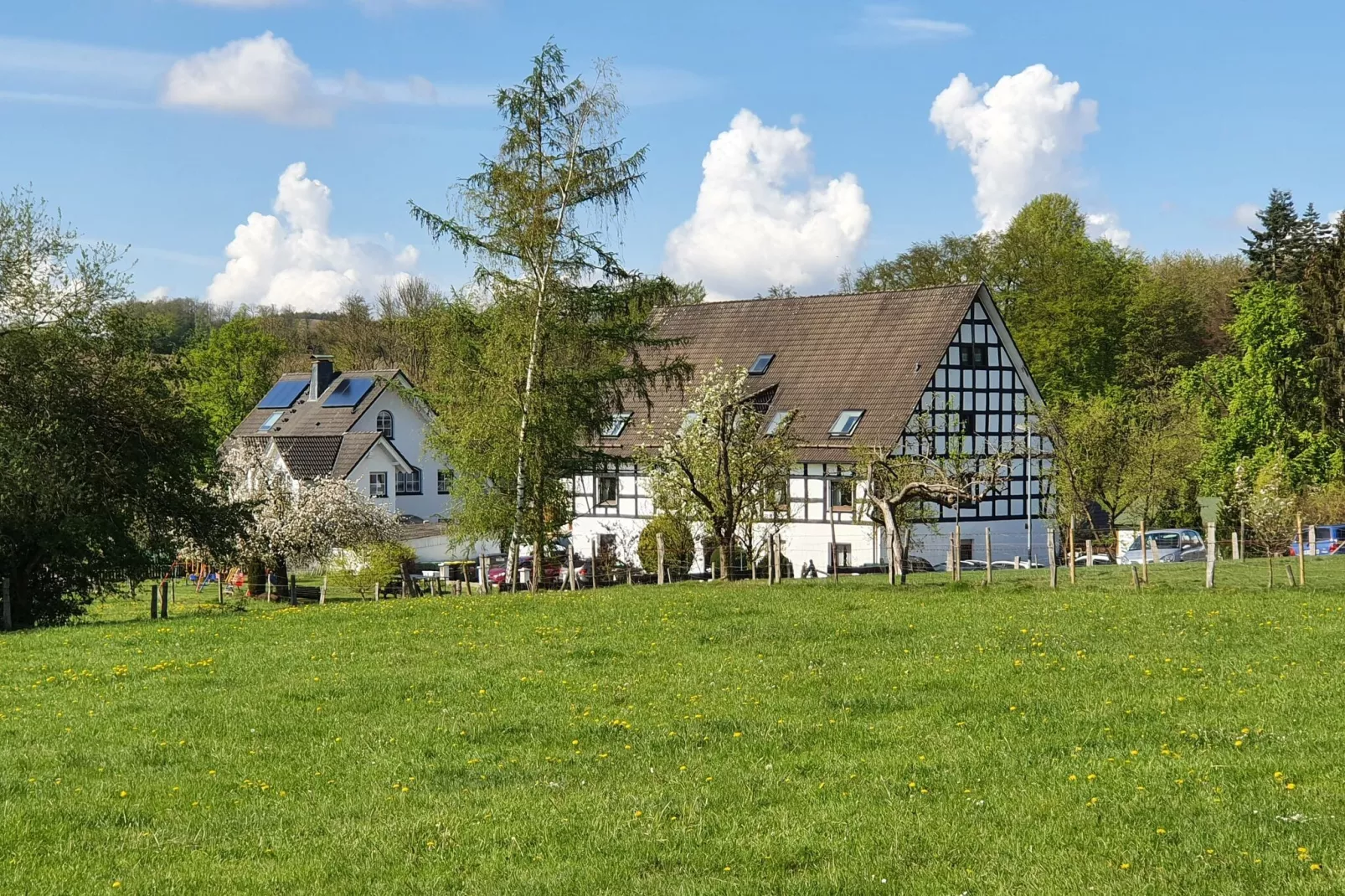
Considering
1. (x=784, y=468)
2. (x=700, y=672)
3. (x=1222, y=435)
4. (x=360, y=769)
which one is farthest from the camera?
(x=1222, y=435)

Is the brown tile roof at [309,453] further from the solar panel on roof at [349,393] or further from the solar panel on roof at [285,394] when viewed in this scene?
the solar panel on roof at [285,394]

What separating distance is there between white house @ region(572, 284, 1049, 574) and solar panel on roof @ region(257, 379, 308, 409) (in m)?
26.9

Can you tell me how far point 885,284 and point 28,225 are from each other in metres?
60.3

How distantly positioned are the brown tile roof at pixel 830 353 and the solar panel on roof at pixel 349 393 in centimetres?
2188

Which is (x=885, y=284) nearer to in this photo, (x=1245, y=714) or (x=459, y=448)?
(x=459, y=448)

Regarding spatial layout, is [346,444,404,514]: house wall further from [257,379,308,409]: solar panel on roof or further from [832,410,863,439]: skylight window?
[832,410,863,439]: skylight window

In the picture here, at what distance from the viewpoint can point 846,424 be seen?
169ft

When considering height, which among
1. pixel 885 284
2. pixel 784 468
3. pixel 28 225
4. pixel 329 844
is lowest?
pixel 329 844

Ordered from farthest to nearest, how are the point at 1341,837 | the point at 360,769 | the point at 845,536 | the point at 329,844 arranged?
the point at 845,536 < the point at 360,769 < the point at 329,844 < the point at 1341,837

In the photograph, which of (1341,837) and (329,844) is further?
(329,844)

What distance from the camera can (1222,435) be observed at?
206 feet

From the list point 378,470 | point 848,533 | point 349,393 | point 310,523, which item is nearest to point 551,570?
point 848,533

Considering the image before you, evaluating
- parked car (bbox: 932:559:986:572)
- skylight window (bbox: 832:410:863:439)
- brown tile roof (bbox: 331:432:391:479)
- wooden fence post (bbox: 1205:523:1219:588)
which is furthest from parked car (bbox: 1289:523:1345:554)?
brown tile roof (bbox: 331:432:391:479)

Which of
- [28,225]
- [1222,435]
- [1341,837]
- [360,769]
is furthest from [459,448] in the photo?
[1222,435]
